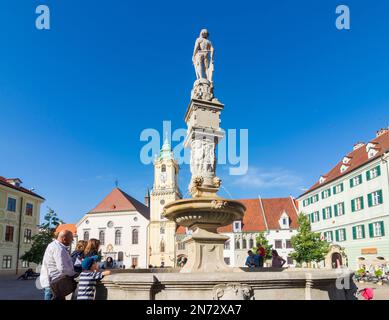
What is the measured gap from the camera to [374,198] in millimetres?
32594

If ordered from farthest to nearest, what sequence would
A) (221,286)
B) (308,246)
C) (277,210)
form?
1. (277,210)
2. (308,246)
3. (221,286)

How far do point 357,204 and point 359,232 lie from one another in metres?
2.73

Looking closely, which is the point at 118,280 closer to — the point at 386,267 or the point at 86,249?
the point at 86,249

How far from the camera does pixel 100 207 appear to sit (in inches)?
2522

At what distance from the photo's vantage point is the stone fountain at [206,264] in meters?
5.32

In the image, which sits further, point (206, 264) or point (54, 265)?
Answer: point (206, 264)

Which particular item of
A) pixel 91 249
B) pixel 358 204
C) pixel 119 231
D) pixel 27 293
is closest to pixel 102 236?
pixel 119 231

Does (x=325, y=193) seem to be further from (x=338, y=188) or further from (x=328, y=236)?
(x=328, y=236)

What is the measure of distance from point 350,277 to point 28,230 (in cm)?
4020

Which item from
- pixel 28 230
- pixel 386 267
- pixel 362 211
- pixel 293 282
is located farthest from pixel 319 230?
pixel 293 282

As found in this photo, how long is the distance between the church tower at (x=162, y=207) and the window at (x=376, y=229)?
32.9 m

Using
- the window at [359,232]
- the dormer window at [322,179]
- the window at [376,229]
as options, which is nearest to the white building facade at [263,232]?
the dormer window at [322,179]

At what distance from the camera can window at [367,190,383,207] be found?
31.6 m

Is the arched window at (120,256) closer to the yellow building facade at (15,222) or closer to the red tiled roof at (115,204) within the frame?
the red tiled roof at (115,204)
